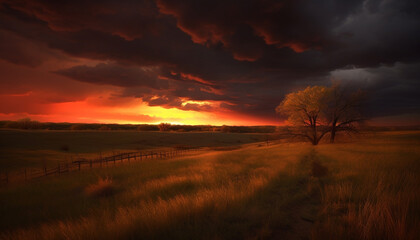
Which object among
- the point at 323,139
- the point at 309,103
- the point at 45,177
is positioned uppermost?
the point at 309,103

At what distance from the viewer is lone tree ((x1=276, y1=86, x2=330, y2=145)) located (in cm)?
2698

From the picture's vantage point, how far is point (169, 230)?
3959 millimetres

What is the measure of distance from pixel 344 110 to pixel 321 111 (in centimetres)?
293

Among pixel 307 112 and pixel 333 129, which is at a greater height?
pixel 307 112

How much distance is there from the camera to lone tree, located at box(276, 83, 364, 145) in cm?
2539

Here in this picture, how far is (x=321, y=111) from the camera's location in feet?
88.0

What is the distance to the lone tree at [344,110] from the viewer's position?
988 inches

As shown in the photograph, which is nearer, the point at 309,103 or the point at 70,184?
the point at 70,184

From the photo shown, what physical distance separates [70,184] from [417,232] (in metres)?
20.1

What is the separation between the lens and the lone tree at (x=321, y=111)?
1000 inches

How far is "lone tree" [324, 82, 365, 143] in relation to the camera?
25094 millimetres

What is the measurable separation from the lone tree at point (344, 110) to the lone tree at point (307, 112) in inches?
33.4

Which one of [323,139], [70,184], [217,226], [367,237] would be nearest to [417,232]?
[367,237]

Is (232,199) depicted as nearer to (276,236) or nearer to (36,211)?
(276,236)
